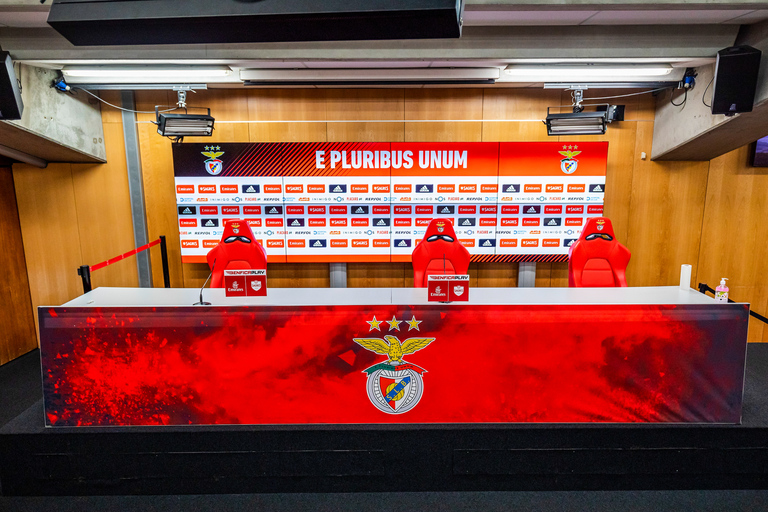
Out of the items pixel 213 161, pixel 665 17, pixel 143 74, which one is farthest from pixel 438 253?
pixel 143 74

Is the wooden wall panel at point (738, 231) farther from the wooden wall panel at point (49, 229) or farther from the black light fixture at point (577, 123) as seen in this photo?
the wooden wall panel at point (49, 229)

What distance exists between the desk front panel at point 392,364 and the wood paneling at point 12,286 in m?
2.80

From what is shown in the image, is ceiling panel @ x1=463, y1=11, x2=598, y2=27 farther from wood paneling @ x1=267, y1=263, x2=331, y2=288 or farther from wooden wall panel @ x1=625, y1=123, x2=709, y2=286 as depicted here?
wood paneling @ x1=267, y1=263, x2=331, y2=288

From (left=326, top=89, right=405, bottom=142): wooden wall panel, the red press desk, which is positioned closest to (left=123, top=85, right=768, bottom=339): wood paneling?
(left=326, top=89, right=405, bottom=142): wooden wall panel

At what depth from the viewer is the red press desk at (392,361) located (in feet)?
7.13

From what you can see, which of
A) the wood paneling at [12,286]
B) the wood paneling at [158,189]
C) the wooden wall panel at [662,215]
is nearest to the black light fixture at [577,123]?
the wooden wall panel at [662,215]

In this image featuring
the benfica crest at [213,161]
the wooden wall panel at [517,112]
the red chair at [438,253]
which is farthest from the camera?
the wooden wall panel at [517,112]

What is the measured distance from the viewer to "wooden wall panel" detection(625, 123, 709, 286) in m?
4.50

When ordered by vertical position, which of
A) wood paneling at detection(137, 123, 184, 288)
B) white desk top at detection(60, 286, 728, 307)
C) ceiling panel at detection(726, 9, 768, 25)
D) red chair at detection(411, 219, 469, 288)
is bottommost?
white desk top at detection(60, 286, 728, 307)

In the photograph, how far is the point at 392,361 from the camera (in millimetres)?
2209

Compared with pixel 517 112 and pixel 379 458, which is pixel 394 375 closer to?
pixel 379 458

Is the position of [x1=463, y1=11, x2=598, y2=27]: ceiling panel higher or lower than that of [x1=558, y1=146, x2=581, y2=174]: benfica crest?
higher

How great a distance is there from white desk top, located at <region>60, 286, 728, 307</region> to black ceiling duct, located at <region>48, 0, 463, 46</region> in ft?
4.54

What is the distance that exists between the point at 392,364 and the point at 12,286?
176 inches
